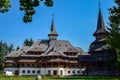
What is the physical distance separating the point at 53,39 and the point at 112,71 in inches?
1068

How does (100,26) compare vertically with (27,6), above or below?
above

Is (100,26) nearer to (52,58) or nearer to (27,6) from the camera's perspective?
(52,58)

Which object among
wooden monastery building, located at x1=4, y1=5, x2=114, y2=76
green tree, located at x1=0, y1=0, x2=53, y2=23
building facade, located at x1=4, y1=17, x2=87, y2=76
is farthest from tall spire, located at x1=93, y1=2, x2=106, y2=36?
green tree, located at x1=0, y1=0, x2=53, y2=23

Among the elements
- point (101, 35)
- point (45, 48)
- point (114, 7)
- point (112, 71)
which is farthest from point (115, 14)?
point (45, 48)

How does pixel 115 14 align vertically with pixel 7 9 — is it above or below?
above

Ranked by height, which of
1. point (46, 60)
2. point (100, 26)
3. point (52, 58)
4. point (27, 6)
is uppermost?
point (100, 26)

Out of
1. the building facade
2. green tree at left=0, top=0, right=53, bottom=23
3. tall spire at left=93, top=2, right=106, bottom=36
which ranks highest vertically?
tall spire at left=93, top=2, right=106, bottom=36

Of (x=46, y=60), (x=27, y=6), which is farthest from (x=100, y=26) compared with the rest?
(x=27, y=6)

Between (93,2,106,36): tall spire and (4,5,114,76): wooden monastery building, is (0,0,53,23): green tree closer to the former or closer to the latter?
(4,5,114,76): wooden monastery building

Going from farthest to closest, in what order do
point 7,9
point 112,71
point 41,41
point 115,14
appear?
point 41,41
point 112,71
point 115,14
point 7,9

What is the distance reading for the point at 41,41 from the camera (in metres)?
80.6

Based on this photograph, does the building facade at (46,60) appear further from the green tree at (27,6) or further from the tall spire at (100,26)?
the green tree at (27,6)

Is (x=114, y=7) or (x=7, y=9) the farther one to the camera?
(x=114, y=7)

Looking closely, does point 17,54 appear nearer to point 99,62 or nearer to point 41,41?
point 41,41
